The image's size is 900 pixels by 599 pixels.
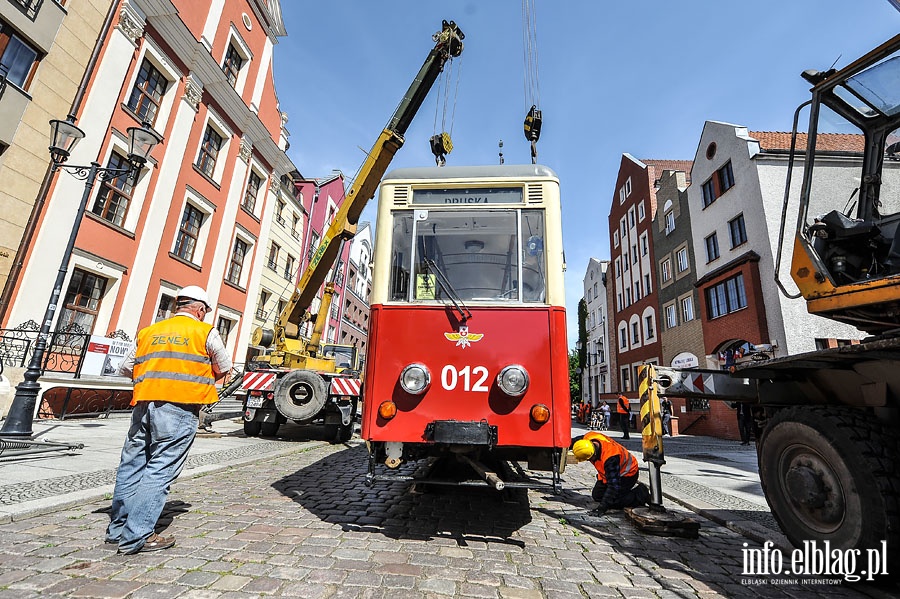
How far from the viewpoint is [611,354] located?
28516 millimetres

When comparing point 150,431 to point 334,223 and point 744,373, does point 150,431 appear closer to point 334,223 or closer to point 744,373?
point 744,373

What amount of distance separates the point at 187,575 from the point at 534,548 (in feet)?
8.20

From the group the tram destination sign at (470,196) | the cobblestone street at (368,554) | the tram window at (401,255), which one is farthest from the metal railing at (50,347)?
the tram destination sign at (470,196)

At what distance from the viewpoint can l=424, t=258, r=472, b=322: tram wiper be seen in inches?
150

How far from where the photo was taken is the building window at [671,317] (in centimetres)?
2073

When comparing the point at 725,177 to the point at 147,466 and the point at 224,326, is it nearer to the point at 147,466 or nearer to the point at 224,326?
the point at 147,466

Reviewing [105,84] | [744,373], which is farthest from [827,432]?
[105,84]

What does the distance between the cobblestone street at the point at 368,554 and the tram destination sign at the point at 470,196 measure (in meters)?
3.07

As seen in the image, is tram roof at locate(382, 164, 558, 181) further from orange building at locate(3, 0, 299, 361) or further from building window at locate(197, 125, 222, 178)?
building window at locate(197, 125, 222, 178)

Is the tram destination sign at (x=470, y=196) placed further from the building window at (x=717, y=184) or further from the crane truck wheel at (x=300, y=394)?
the building window at (x=717, y=184)

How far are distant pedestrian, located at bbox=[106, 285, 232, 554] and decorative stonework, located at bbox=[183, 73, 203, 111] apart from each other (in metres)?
16.2

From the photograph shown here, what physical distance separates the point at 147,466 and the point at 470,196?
3539mm

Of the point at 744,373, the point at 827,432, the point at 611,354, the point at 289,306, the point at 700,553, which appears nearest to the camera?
the point at 827,432

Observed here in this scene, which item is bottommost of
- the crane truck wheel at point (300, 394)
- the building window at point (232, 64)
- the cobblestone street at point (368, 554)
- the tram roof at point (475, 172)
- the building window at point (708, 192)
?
the cobblestone street at point (368, 554)
